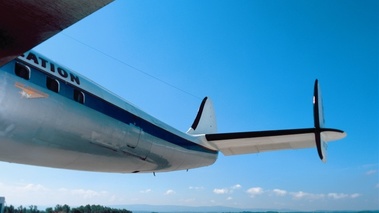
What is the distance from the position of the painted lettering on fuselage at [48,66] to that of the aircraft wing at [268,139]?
6.73 metres

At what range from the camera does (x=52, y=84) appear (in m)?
7.23

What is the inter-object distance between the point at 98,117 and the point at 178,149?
452cm

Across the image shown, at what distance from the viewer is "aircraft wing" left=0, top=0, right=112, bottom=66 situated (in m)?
2.20

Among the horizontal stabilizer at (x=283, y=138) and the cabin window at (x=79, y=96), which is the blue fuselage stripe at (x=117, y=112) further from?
the horizontal stabilizer at (x=283, y=138)

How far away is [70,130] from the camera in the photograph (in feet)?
24.3

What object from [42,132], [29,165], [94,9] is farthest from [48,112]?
[94,9]

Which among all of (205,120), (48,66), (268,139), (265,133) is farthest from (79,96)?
(205,120)

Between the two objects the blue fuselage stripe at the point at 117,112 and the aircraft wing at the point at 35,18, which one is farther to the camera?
the blue fuselage stripe at the point at 117,112

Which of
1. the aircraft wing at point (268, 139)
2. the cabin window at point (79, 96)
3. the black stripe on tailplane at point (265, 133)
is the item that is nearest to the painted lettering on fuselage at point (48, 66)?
the cabin window at point (79, 96)

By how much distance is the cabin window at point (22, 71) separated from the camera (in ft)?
21.2

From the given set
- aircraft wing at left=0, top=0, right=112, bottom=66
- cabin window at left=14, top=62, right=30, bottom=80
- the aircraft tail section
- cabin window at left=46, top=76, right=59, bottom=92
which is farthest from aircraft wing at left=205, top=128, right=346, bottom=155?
aircraft wing at left=0, top=0, right=112, bottom=66

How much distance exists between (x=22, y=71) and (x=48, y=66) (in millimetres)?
841

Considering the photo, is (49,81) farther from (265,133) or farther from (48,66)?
(265,133)

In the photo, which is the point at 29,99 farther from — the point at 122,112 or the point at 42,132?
the point at 122,112
